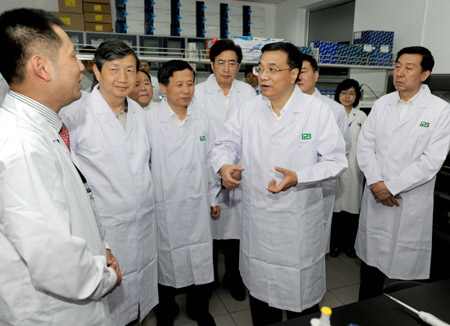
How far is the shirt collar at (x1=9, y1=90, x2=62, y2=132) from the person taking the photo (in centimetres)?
91

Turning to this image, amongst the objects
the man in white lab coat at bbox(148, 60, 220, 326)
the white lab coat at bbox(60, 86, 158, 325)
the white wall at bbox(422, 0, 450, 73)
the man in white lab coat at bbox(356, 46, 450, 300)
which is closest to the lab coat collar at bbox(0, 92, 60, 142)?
the white lab coat at bbox(60, 86, 158, 325)

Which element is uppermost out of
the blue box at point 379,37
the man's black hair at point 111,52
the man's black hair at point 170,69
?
the blue box at point 379,37

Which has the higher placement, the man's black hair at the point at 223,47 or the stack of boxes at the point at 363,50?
the stack of boxes at the point at 363,50

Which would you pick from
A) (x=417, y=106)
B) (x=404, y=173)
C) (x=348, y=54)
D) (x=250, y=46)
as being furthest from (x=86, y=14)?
(x=404, y=173)

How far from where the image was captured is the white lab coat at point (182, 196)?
1.91 m

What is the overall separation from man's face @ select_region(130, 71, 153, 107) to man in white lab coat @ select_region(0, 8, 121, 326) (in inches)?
61.3

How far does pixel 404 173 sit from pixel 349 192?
1060mm

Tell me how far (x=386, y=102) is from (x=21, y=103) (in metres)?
2.09

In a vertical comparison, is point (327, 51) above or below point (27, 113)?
above

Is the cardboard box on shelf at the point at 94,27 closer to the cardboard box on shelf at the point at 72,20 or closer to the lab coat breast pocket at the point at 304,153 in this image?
the cardboard box on shelf at the point at 72,20

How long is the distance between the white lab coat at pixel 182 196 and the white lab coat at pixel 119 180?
203mm

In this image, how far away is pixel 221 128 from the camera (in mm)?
2371

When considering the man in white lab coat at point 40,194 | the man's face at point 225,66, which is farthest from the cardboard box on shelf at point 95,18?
the man in white lab coat at point 40,194

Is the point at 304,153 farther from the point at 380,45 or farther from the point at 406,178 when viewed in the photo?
the point at 380,45
